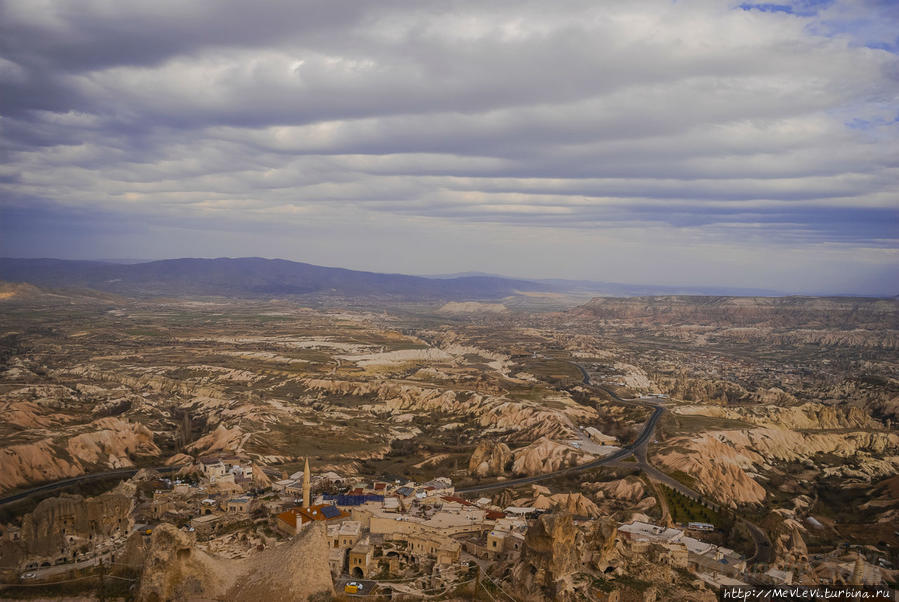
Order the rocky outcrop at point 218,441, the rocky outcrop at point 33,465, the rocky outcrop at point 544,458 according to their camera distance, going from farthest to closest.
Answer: the rocky outcrop at point 218,441
the rocky outcrop at point 544,458
the rocky outcrop at point 33,465

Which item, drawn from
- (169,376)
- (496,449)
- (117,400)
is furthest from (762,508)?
(169,376)

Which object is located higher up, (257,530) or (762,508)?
(257,530)

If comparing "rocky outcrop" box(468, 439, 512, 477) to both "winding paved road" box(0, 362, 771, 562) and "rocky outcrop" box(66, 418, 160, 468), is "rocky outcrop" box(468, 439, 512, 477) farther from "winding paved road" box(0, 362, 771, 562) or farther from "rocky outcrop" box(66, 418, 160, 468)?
"rocky outcrop" box(66, 418, 160, 468)

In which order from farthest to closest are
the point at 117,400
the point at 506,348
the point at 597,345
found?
the point at 597,345, the point at 506,348, the point at 117,400

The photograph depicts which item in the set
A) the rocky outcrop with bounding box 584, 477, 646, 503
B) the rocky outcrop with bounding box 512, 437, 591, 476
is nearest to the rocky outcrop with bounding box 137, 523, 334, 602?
the rocky outcrop with bounding box 584, 477, 646, 503

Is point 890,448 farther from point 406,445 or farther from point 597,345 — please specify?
point 597,345

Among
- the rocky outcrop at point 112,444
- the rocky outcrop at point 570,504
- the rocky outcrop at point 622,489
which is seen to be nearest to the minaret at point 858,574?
the rocky outcrop at point 570,504

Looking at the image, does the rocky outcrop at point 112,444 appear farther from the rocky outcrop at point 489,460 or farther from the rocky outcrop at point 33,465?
the rocky outcrop at point 489,460
